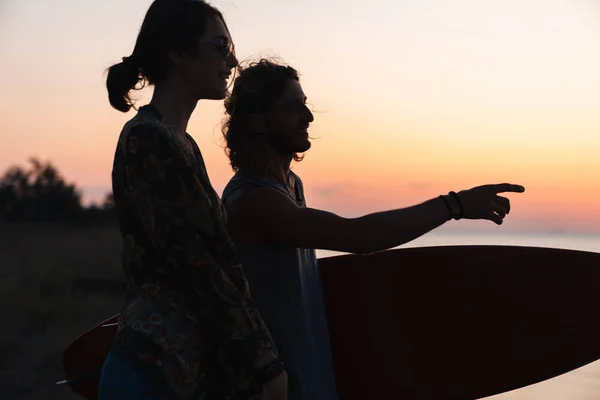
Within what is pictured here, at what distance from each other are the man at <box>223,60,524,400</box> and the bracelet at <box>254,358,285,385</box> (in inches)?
12.3

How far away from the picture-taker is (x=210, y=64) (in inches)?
60.1

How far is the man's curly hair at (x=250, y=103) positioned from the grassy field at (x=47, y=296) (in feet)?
12.9

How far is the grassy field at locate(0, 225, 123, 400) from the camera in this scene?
6.12 m

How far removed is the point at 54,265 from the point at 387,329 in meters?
10.8

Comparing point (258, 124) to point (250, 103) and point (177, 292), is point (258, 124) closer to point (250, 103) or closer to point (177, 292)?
point (250, 103)

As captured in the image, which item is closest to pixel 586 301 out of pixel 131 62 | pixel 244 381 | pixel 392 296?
pixel 392 296

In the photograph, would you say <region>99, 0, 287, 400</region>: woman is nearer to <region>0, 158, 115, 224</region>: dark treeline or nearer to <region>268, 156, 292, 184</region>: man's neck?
<region>268, 156, 292, 184</region>: man's neck

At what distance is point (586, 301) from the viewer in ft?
8.61

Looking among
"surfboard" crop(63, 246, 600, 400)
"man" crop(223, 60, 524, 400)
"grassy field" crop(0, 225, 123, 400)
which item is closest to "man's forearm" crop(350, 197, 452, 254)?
"man" crop(223, 60, 524, 400)

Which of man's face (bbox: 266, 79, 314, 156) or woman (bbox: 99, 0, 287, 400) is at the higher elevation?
man's face (bbox: 266, 79, 314, 156)

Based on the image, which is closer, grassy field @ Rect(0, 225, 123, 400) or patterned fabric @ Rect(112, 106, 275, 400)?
patterned fabric @ Rect(112, 106, 275, 400)

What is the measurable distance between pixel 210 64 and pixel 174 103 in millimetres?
101

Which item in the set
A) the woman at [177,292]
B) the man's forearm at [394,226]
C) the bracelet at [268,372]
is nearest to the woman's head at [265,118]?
the man's forearm at [394,226]

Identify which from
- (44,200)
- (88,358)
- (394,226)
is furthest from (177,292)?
(44,200)
